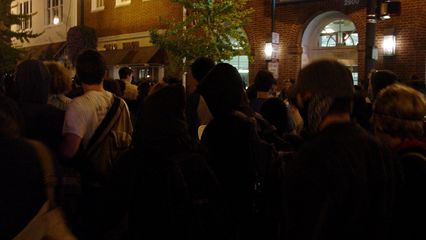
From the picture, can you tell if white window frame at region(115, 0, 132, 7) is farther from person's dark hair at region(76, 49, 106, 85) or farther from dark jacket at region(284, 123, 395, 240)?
dark jacket at region(284, 123, 395, 240)

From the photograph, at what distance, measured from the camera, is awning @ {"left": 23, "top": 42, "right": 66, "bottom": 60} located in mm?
28328

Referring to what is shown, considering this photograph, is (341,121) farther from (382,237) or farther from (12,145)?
(12,145)

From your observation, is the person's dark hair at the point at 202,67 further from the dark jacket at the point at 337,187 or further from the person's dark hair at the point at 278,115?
the dark jacket at the point at 337,187

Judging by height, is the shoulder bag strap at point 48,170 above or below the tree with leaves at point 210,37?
below

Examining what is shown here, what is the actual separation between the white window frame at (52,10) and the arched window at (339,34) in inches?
679

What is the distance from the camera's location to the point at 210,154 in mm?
4059

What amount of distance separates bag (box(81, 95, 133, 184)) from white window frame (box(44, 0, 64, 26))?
2686cm

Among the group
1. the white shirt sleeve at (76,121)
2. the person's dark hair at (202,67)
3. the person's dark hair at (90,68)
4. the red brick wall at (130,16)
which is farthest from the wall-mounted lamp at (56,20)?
the white shirt sleeve at (76,121)

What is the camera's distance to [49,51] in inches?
1152

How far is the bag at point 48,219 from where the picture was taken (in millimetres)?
2371

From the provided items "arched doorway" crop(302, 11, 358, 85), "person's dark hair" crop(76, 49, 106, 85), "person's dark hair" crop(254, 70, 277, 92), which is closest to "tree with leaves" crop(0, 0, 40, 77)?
"arched doorway" crop(302, 11, 358, 85)

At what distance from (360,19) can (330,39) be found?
1.73 meters

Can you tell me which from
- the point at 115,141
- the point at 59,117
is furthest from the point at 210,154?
the point at 59,117

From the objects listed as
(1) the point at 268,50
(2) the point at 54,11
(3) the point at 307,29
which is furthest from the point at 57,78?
(2) the point at 54,11
